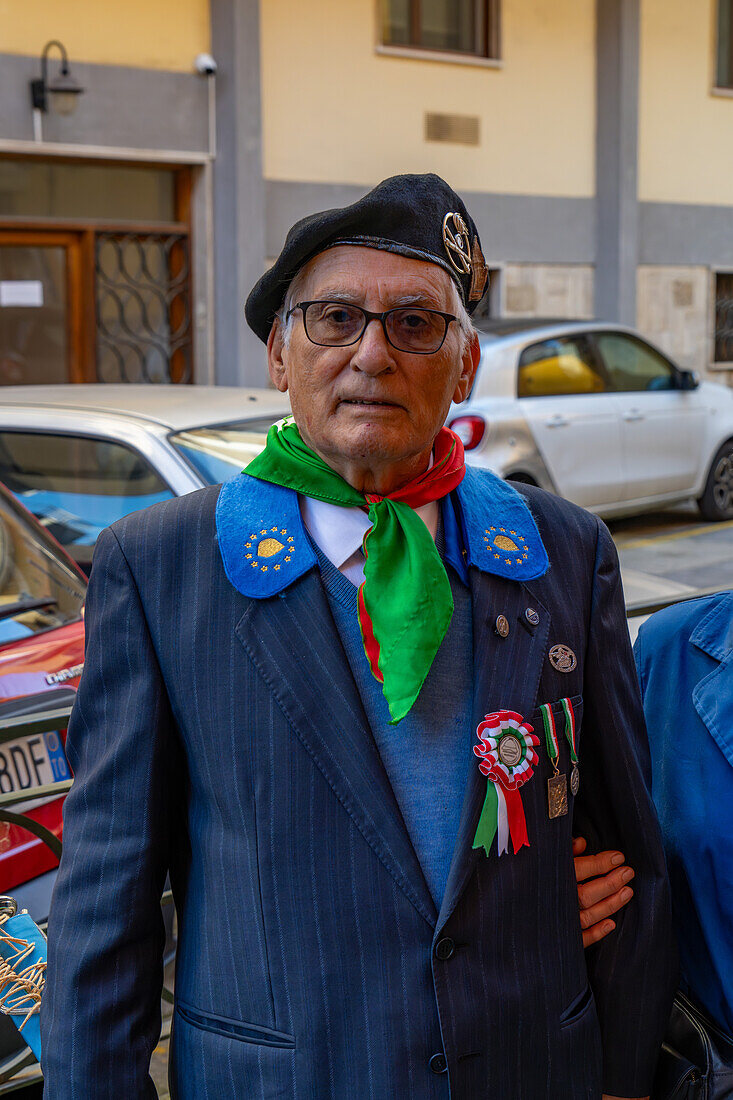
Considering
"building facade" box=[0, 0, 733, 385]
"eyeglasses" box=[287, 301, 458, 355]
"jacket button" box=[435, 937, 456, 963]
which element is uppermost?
"building facade" box=[0, 0, 733, 385]

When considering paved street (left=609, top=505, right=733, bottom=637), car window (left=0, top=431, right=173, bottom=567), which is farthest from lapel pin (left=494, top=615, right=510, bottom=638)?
paved street (left=609, top=505, right=733, bottom=637)

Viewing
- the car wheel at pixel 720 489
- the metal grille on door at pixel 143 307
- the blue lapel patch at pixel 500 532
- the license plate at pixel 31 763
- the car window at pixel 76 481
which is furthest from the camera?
the metal grille on door at pixel 143 307

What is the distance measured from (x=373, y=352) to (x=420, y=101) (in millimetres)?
12786

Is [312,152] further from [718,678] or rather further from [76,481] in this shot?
[718,678]

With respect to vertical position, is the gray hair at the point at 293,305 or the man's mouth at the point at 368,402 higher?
the gray hair at the point at 293,305

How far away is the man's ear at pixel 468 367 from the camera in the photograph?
6.01 ft

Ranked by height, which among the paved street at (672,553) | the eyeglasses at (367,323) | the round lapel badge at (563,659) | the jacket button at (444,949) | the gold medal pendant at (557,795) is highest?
the eyeglasses at (367,323)

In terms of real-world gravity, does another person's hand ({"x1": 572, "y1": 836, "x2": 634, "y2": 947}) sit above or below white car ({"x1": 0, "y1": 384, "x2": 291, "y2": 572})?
below

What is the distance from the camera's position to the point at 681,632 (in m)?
2.00

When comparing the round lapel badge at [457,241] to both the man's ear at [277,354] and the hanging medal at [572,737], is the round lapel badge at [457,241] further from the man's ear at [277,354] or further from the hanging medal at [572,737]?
the hanging medal at [572,737]

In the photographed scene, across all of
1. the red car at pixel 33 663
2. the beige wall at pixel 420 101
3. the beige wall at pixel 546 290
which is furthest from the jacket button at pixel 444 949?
the beige wall at pixel 546 290

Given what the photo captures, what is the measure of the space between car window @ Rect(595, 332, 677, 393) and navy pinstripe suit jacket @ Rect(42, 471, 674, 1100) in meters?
8.33

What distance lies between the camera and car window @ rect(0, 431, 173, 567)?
452 cm

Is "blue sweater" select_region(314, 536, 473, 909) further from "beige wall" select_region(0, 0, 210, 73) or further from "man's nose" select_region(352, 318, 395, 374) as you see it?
"beige wall" select_region(0, 0, 210, 73)
